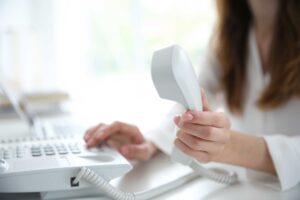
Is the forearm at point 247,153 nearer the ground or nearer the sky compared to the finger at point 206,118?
nearer the ground

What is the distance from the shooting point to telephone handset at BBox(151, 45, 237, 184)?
38 centimetres

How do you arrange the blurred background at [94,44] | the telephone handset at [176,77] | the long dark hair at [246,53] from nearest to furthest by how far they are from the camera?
1. the telephone handset at [176,77]
2. the long dark hair at [246,53]
3. the blurred background at [94,44]

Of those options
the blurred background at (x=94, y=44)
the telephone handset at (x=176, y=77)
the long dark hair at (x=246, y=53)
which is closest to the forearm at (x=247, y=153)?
the telephone handset at (x=176, y=77)

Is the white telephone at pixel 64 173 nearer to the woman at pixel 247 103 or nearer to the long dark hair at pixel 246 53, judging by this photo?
the woman at pixel 247 103

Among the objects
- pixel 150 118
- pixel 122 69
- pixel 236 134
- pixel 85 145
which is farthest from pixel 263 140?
pixel 122 69

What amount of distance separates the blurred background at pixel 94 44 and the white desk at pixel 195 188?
71cm

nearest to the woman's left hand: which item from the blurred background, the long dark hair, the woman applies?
the woman

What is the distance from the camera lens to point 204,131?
1.43 ft

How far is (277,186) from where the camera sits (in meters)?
0.54

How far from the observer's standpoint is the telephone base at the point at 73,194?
461 millimetres

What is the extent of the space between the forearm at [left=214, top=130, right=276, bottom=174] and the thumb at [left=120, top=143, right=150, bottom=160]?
17 cm

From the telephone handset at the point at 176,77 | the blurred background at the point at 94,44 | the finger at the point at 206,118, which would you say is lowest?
the blurred background at the point at 94,44

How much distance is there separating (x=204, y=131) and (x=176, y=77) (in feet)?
0.28

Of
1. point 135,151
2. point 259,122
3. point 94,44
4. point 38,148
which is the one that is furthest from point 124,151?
point 94,44
